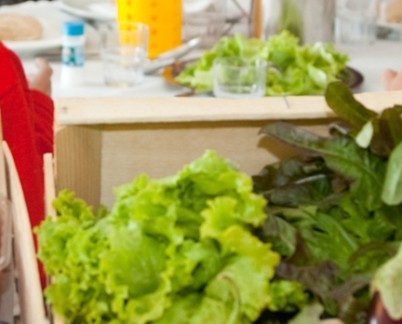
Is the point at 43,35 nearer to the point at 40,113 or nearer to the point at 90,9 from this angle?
the point at 90,9

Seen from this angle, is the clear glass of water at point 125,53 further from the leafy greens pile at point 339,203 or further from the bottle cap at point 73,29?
the leafy greens pile at point 339,203

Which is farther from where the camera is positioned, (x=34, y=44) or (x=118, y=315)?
(x=34, y=44)

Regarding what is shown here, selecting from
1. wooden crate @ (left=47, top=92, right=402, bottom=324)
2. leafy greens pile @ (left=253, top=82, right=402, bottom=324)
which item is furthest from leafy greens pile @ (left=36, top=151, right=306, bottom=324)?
wooden crate @ (left=47, top=92, right=402, bottom=324)

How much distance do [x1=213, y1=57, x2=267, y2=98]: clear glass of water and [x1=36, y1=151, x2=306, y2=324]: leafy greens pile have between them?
0.67m

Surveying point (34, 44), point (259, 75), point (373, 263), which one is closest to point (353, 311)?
point (373, 263)

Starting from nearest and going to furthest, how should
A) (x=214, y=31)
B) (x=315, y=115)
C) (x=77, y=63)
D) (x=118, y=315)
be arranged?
(x=118, y=315) < (x=315, y=115) < (x=77, y=63) < (x=214, y=31)

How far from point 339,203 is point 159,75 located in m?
0.86

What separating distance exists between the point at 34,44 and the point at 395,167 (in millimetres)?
1064

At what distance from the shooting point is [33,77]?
1287 mm

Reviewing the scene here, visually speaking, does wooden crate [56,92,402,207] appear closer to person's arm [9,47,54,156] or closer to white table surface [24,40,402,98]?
person's arm [9,47,54,156]

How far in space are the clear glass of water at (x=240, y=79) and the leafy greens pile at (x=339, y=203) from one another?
1.69 feet

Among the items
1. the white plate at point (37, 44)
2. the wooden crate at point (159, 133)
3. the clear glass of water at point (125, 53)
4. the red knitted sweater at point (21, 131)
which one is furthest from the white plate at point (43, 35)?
the wooden crate at point (159, 133)

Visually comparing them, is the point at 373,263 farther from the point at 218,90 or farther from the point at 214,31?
the point at 214,31

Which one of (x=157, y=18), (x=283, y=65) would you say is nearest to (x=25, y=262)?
(x=283, y=65)
